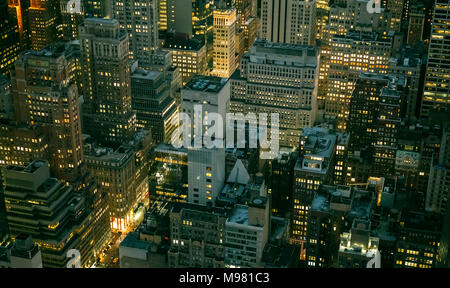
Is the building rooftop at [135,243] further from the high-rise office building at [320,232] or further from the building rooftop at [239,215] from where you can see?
the high-rise office building at [320,232]

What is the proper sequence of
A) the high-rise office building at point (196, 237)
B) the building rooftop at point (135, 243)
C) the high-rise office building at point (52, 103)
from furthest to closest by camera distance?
the high-rise office building at point (52, 103)
the building rooftop at point (135, 243)
the high-rise office building at point (196, 237)

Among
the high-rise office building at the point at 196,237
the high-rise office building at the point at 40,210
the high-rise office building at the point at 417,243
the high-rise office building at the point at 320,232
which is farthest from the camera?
the high-rise office building at the point at 320,232

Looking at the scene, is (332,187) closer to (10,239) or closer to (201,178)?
(201,178)

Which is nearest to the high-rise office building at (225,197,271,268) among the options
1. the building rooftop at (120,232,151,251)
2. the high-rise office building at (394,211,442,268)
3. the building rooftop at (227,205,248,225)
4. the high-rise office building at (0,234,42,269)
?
the building rooftop at (227,205,248,225)

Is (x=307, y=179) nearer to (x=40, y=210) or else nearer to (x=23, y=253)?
(x=40, y=210)

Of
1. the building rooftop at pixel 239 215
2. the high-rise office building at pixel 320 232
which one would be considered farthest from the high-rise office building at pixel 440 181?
the building rooftop at pixel 239 215

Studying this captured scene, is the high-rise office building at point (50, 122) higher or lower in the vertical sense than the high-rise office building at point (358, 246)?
higher

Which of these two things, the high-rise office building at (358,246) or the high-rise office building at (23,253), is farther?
the high-rise office building at (358,246)

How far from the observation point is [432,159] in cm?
19375

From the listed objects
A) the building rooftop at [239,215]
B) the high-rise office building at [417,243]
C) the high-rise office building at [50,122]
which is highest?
the high-rise office building at [50,122]

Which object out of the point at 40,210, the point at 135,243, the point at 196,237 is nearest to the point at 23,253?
the point at 40,210

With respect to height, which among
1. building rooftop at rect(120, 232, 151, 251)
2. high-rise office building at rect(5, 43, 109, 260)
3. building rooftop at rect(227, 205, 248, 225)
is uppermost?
high-rise office building at rect(5, 43, 109, 260)

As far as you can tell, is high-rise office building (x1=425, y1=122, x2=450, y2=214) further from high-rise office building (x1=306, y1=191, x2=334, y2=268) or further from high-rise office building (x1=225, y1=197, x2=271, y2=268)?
high-rise office building (x1=225, y1=197, x2=271, y2=268)
